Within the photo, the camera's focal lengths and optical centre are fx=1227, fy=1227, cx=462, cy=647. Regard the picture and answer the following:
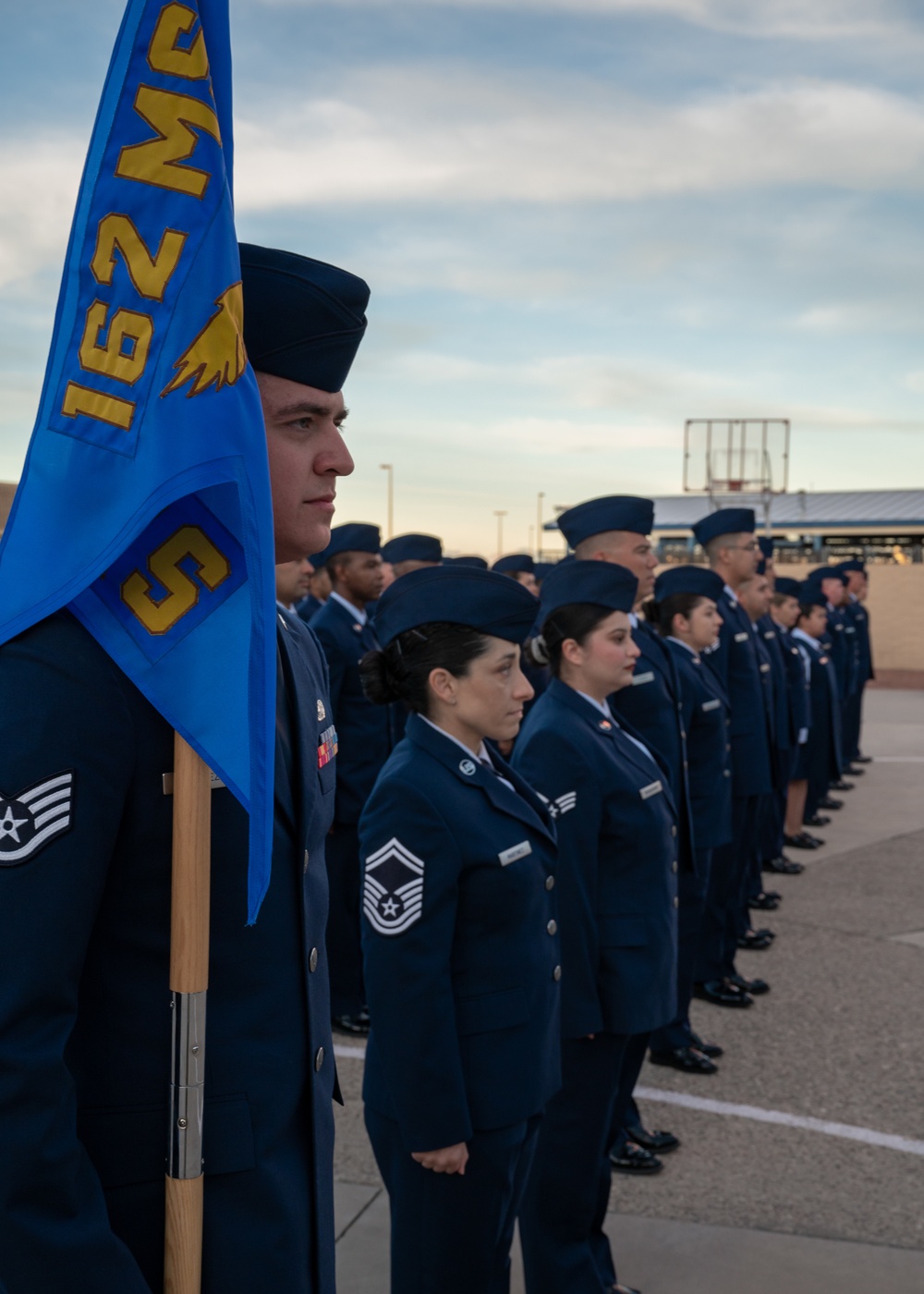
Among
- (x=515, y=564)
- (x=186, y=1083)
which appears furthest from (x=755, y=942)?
(x=186, y=1083)

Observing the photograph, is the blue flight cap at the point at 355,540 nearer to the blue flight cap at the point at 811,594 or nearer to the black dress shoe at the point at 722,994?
the black dress shoe at the point at 722,994

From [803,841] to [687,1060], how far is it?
189 inches

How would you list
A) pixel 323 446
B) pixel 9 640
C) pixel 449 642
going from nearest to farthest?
pixel 9 640
pixel 323 446
pixel 449 642

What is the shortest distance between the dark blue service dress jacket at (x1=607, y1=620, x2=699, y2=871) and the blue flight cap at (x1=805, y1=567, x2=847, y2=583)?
299 inches

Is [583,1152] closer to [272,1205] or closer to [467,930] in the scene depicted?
[467,930]

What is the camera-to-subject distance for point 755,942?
681cm

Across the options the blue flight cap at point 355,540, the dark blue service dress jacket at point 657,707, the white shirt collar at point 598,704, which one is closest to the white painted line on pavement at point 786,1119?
the dark blue service dress jacket at point 657,707

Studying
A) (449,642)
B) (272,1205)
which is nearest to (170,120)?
(272,1205)

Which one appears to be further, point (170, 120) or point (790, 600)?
point (790, 600)

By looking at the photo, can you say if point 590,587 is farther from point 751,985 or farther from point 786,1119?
point 751,985

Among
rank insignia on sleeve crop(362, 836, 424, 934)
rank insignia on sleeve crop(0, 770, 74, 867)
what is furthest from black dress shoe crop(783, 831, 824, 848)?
rank insignia on sleeve crop(0, 770, 74, 867)

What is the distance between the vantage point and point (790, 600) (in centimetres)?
1042

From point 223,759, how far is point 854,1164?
357cm

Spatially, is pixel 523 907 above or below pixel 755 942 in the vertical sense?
above
